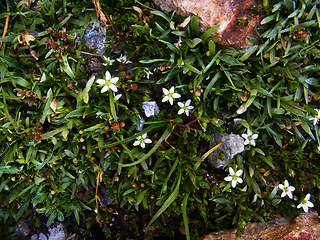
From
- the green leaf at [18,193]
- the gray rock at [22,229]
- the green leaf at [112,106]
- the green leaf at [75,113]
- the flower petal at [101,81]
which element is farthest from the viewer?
the gray rock at [22,229]

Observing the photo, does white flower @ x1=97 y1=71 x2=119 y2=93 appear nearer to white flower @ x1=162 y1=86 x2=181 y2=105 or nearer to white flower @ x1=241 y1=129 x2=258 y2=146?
white flower @ x1=162 y1=86 x2=181 y2=105

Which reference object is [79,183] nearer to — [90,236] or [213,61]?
[90,236]

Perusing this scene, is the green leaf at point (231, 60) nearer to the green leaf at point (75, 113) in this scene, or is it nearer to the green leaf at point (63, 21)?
the green leaf at point (75, 113)

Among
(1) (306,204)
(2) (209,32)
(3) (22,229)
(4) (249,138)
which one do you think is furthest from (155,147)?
(3) (22,229)

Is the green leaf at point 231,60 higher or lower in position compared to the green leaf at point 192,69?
higher

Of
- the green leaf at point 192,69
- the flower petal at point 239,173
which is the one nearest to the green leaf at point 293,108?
the flower petal at point 239,173

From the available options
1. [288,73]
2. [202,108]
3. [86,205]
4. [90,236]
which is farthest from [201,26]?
[90,236]
